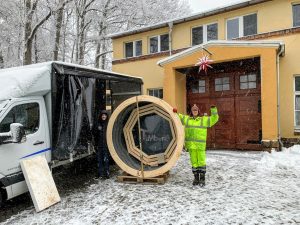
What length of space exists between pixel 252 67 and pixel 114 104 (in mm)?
5502

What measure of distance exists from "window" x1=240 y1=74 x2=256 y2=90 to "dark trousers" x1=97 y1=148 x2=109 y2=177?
6.44 metres

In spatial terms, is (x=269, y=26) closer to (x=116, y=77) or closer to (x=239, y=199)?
(x=116, y=77)

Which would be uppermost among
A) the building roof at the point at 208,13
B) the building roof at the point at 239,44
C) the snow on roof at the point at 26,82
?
the building roof at the point at 208,13

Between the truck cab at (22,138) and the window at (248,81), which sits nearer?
the truck cab at (22,138)

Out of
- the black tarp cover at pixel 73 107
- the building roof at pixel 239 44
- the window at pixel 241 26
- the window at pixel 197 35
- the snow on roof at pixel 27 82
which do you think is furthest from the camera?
the window at pixel 197 35

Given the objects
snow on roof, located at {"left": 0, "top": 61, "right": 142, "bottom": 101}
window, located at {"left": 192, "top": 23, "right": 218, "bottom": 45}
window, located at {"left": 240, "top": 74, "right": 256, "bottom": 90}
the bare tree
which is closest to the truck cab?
snow on roof, located at {"left": 0, "top": 61, "right": 142, "bottom": 101}

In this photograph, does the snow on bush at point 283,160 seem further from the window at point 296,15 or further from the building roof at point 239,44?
the window at point 296,15

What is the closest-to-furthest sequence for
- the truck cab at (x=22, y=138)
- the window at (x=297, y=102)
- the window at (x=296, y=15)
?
Result: the truck cab at (x=22, y=138), the window at (x=297, y=102), the window at (x=296, y=15)

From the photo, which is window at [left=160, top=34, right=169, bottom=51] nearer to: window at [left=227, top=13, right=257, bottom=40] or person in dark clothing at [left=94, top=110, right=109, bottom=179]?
window at [left=227, top=13, right=257, bottom=40]

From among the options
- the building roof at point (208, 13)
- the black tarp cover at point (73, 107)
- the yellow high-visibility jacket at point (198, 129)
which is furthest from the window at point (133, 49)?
the yellow high-visibility jacket at point (198, 129)

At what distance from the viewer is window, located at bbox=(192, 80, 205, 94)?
1293 cm

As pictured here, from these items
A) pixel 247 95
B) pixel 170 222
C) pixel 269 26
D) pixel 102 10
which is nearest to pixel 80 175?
pixel 170 222

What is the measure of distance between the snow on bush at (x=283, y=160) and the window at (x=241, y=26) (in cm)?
526

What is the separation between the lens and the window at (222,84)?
40.3ft
